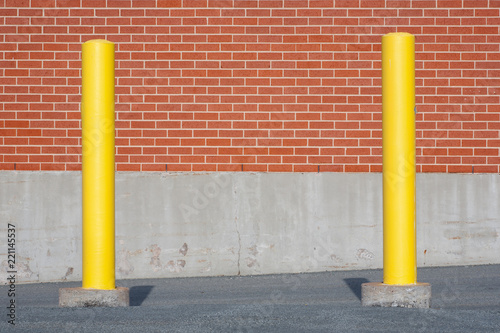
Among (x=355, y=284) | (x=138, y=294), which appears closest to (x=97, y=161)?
(x=138, y=294)

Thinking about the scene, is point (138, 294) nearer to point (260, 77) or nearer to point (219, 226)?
point (219, 226)

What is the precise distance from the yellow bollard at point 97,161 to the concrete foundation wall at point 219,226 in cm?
323

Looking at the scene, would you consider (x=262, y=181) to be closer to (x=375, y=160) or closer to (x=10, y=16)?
(x=375, y=160)

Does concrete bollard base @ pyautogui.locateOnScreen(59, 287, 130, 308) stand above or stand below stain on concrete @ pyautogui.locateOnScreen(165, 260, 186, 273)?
above

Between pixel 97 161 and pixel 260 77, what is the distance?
3928 mm

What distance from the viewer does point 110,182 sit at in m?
5.47

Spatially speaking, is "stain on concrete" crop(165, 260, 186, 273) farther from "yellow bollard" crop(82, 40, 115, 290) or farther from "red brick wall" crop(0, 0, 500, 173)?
"yellow bollard" crop(82, 40, 115, 290)

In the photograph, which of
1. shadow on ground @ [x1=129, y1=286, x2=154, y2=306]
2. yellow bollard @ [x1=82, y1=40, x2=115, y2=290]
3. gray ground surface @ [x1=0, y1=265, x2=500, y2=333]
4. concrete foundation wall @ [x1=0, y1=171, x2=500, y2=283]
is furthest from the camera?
concrete foundation wall @ [x1=0, y1=171, x2=500, y2=283]

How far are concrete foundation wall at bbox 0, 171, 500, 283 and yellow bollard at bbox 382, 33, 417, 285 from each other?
3242mm

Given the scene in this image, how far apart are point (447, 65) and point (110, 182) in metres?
5.21

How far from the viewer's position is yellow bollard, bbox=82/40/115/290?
5379 millimetres

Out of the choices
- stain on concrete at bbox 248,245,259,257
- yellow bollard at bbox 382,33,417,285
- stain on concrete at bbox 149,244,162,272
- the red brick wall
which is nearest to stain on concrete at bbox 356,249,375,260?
the red brick wall

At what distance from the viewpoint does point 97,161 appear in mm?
5398

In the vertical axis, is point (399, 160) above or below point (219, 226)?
above
